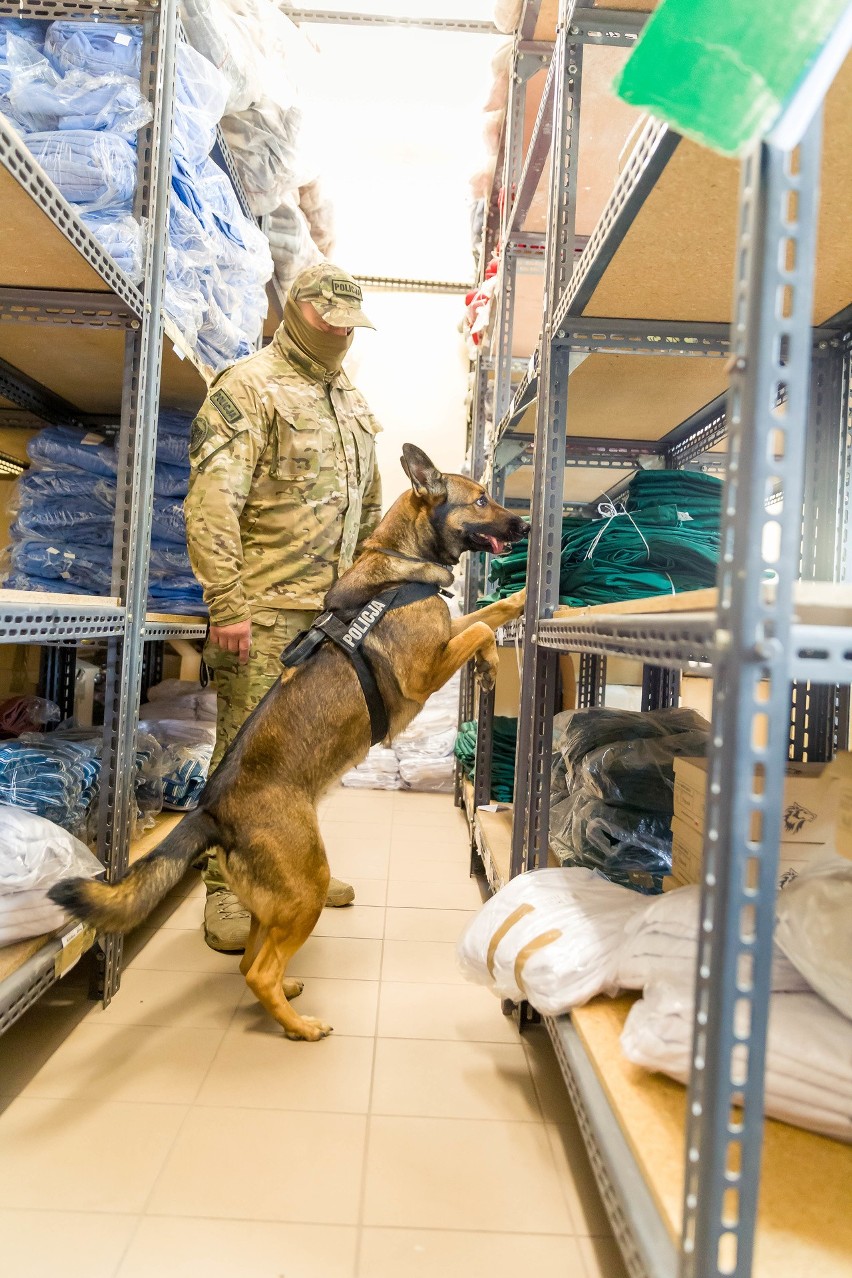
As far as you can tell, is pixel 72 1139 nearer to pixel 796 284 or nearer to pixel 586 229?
pixel 796 284

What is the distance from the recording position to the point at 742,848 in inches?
27.8

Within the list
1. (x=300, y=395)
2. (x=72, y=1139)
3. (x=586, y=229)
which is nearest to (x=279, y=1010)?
(x=72, y=1139)

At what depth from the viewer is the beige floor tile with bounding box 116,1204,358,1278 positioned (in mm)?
1174

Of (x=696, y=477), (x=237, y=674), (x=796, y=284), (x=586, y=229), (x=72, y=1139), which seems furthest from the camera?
(x=586, y=229)

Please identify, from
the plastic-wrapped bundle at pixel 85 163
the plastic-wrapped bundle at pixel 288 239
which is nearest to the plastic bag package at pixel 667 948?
the plastic-wrapped bundle at pixel 85 163

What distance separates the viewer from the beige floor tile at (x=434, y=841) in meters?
3.49

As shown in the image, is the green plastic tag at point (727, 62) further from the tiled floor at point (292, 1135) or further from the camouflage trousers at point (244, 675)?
the camouflage trousers at point (244, 675)

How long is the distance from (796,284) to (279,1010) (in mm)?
1924

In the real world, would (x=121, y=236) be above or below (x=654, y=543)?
above

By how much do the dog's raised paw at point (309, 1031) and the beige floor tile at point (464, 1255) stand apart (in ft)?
2.15

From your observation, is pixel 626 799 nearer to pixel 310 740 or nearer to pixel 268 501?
pixel 310 740

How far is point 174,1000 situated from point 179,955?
0.98ft

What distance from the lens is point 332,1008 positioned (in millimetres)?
2066

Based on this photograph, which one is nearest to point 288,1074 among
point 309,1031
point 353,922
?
point 309,1031
